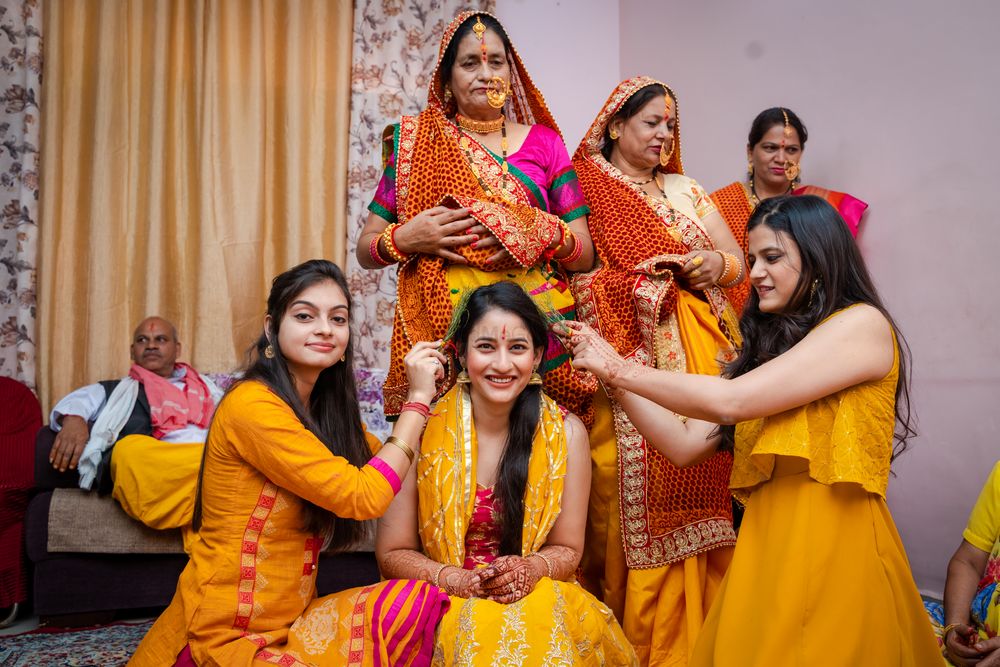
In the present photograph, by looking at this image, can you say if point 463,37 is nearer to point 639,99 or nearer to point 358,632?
point 639,99

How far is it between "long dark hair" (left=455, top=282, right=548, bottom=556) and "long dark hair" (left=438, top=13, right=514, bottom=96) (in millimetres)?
859

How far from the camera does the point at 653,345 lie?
276cm

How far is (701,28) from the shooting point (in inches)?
200

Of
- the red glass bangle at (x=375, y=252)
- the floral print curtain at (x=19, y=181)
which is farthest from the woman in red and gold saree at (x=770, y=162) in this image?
the floral print curtain at (x=19, y=181)

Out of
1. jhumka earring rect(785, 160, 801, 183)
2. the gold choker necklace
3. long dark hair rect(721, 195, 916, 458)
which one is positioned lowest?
long dark hair rect(721, 195, 916, 458)

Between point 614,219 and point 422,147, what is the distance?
69 cm

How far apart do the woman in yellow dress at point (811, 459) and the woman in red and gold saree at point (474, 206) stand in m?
0.71

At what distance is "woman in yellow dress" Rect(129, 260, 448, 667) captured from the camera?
1985 millimetres

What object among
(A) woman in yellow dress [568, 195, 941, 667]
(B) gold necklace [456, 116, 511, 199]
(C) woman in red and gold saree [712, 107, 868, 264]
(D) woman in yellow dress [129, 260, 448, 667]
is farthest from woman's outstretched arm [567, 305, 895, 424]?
(C) woman in red and gold saree [712, 107, 868, 264]

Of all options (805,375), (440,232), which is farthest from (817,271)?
(440,232)

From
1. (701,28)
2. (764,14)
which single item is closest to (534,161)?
(764,14)

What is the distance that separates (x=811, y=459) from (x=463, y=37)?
5.77 ft

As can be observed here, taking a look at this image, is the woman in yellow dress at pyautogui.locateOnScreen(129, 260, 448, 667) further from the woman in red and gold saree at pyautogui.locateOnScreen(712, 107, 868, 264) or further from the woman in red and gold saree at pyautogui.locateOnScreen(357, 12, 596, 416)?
the woman in red and gold saree at pyautogui.locateOnScreen(712, 107, 868, 264)

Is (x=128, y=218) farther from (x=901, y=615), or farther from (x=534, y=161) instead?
(x=901, y=615)
